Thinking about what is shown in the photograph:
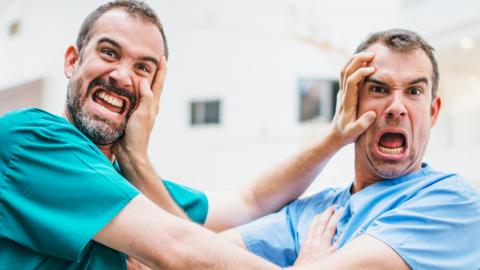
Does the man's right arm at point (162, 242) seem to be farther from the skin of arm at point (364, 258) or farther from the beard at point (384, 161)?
the beard at point (384, 161)

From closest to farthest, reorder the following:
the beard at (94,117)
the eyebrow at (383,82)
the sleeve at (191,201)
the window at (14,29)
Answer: the beard at (94,117), the eyebrow at (383,82), the sleeve at (191,201), the window at (14,29)

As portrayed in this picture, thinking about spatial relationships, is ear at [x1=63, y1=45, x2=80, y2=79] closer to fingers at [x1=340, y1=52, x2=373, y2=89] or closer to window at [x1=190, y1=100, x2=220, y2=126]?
fingers at [x1=340, y1=52, x2=373, y2=89]

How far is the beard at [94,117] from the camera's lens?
1.82 meters

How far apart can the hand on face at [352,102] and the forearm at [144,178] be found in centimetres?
69

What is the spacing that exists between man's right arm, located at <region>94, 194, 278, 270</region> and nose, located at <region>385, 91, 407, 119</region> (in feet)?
2.46

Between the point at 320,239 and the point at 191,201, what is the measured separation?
1.84 ft

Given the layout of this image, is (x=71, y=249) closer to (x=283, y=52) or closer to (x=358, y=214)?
(x=358, y=214)

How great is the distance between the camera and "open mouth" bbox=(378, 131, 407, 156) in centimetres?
194

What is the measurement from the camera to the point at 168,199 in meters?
1.90

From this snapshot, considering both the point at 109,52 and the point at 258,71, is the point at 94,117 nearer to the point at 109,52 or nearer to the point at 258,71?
the point at 109,52

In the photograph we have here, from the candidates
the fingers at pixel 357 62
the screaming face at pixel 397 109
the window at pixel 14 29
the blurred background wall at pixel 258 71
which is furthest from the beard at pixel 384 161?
the window at pixel 14 29

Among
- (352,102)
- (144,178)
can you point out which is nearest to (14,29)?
(144,178)

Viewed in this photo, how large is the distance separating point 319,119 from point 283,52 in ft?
4.32

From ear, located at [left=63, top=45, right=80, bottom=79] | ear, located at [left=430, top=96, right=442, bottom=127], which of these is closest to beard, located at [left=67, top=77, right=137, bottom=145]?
ear, located at [left=63, top=45, right=80, bottom=79]
